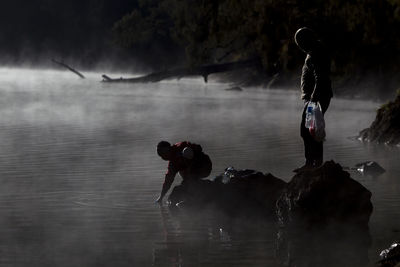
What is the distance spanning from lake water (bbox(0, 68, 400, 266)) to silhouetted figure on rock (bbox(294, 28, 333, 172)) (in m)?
1.30

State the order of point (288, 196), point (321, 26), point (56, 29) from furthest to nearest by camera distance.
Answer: point (56, 29) → point (321, 26) → point (288, 196)

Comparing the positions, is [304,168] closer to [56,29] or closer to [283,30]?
[283,30]

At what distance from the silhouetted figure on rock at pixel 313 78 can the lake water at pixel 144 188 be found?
4.27 ft

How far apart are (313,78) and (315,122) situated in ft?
2.67

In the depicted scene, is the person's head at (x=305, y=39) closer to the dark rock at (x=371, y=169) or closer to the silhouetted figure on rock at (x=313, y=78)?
the silhouetted figure on rock at (x=313, y=78)

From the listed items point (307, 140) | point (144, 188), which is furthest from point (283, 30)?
point (307, 140)

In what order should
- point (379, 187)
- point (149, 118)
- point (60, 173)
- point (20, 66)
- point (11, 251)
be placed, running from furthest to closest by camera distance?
point (20, 66), point (149, 118), point (60, 173), point (379, 187), point (11, 251)

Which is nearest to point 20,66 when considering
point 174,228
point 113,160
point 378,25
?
point 378,25

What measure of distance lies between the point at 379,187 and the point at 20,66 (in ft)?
390

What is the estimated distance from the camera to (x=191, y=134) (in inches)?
1216

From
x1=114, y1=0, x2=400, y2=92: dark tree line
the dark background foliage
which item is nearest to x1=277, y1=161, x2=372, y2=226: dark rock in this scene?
the dark background foliage

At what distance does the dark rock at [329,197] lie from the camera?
13.4 metres

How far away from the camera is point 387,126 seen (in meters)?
27.0

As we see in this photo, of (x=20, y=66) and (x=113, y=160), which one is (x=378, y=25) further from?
(x=20, y=66)
